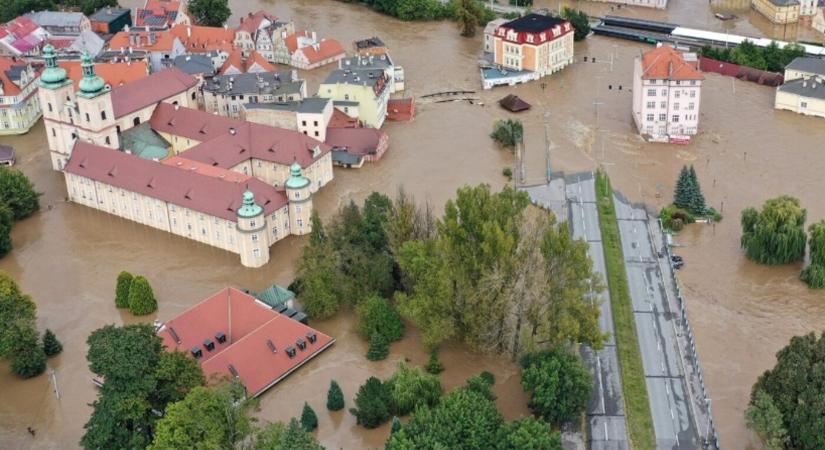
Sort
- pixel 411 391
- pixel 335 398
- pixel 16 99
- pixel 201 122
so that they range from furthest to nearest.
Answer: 1. pixel 16 99
2. pixel 201 122
3. pixel 335 398
4. pixel 411 391

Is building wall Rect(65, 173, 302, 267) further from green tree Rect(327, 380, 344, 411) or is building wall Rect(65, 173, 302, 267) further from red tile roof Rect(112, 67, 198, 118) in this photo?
green tree Rect(327, 380, 344, 411)

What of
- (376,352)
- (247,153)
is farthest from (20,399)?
(247,153)

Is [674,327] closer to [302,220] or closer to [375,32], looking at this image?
[302,220]

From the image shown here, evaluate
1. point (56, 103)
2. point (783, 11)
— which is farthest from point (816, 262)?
point (783, 11)

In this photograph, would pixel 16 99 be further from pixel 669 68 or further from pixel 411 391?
pixel 669 68

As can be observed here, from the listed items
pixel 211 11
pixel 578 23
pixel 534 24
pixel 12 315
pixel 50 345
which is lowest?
pixel 50 345

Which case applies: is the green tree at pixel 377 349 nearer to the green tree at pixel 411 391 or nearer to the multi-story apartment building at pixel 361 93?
the green tree at pixel 411 391

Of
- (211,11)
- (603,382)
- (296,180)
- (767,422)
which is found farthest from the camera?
(211,11)
